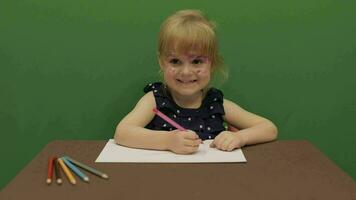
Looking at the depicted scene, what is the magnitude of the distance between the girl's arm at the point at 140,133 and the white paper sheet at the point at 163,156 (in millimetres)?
16

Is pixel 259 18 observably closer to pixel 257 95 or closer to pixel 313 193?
pixel 257 95

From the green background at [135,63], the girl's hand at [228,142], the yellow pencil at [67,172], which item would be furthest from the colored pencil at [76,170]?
the green background at [135,63]

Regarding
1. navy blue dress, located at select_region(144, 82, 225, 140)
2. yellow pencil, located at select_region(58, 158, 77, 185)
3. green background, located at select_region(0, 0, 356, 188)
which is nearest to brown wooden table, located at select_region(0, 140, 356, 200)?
yellow pencil, located at select_region(58, 158, 77, 185)

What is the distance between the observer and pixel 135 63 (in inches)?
50.4

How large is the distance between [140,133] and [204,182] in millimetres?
273

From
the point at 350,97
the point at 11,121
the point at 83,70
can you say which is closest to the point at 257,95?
the point at 350,97

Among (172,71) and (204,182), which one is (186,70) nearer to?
(172,71)

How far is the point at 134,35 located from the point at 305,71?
0.51m

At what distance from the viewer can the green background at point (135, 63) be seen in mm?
1252

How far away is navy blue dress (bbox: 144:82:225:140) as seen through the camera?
1.15m

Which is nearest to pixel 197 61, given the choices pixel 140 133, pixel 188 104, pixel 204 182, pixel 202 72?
pixel 202 72

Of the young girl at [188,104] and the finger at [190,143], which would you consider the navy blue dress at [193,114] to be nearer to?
the young girl at [188,104]

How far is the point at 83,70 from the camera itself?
1275 mm

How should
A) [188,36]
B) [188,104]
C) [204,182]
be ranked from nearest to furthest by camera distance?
1. [204,182]
2. [188,36]
3. [188,104]
